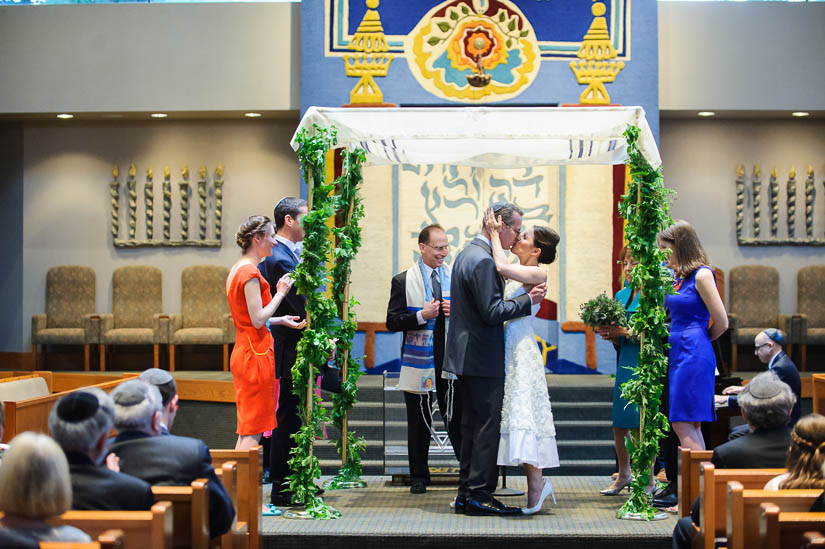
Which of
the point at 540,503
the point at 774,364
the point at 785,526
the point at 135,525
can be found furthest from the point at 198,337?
the point at 785,526

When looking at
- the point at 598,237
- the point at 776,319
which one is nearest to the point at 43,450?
the point at 598,237

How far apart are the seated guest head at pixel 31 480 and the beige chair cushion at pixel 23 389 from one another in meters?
4.25

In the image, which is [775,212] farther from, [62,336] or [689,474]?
[62,336]

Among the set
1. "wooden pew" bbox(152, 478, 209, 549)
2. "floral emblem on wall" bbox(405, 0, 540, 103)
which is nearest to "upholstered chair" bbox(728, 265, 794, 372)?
"floral emblem on wall" bbox(405, 0, 540, 103)

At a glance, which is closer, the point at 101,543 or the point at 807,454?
the point at 101,543

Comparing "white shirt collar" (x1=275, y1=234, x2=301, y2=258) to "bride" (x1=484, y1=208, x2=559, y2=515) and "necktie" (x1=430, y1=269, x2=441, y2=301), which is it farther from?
"bride" (x1=484, y1=208, x2=559, y2=515)

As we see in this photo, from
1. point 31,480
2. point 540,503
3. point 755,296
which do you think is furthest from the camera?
point 755,296

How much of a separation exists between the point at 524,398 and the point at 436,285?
1.09 metres

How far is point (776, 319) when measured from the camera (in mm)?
10305

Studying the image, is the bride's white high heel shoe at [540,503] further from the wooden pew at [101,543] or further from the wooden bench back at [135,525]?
the wooden pew at [101,543]

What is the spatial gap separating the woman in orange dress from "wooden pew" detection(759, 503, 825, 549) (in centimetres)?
279

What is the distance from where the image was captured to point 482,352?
4980 mm

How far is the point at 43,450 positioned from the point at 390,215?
7.40 m

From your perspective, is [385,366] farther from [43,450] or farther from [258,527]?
[43,450]
